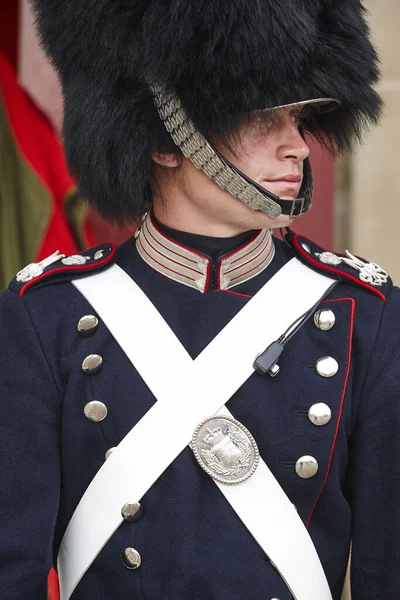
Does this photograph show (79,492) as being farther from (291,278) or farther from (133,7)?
(133,7)

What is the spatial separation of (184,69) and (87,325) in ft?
1.85

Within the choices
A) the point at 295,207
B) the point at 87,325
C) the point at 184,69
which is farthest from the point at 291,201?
the point at 87,325

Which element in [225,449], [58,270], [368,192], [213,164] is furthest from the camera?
[368,192]

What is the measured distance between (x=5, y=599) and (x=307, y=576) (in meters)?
0.60

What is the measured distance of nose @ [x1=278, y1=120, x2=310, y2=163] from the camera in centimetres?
240

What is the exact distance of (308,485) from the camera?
7.70ft

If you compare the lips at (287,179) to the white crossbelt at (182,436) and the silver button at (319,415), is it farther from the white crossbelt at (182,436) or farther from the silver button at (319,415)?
the silver button at (319,415)

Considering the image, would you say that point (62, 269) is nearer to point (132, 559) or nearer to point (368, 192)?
point (132, 559)

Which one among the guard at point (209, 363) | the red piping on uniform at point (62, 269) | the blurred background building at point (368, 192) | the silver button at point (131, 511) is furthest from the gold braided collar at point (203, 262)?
the blurred background building at point (368, 192)

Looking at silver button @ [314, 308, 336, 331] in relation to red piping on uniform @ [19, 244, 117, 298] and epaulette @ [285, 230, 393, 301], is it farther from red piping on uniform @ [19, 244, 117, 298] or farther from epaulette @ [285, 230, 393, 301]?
red piping on uniform @ [19, 244, 117, 298]

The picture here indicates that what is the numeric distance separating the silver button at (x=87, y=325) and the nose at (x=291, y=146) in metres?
0.52

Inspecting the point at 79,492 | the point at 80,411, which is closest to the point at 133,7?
the point at 80,411

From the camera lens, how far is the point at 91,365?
2.40 meters

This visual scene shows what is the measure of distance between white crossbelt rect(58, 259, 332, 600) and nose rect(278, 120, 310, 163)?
0.29m
